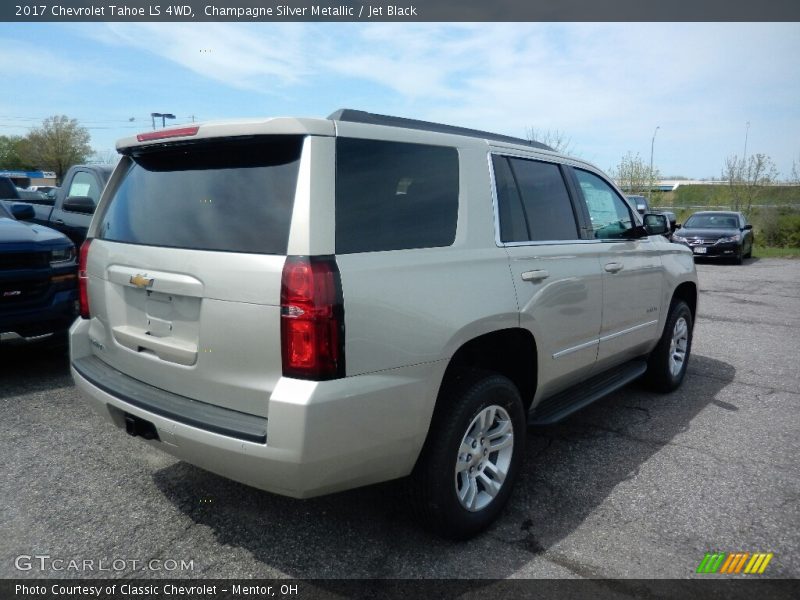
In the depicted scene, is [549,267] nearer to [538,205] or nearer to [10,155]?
[538,205]

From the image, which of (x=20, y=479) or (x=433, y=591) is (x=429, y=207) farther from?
(x=20, y=479)

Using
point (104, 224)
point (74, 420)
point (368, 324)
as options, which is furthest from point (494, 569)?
point (74, 420)

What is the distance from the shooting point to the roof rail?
8.63 ft

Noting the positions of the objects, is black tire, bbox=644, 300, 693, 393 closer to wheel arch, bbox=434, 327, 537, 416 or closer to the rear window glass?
wheel arch, bbox=434, 327, 537, 416

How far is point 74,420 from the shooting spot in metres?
4.27

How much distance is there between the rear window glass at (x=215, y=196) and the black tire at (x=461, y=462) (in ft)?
3.57

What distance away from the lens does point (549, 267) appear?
335 cm

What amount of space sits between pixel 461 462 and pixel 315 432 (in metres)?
0.93

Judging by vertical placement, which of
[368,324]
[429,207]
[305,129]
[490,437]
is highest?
[305,129]

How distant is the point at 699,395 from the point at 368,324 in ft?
13.5

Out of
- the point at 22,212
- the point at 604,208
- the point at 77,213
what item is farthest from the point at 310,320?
the point at 77,213

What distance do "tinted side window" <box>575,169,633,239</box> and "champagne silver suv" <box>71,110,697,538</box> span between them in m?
0.75

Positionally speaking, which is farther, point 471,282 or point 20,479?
point 20,479

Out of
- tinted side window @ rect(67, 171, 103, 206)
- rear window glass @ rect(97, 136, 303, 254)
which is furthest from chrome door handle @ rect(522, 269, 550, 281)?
tinted side window @ rect(67, 171, 103, 206)
